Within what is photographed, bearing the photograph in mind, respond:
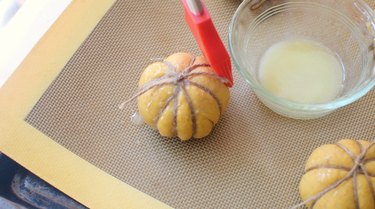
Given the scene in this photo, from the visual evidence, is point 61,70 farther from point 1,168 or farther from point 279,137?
point 279,137

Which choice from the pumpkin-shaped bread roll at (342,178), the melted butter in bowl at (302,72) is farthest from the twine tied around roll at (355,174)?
the melted butter in bowl at (302,72)

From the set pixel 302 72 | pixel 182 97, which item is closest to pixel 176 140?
pixel 182 97

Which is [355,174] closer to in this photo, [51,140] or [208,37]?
[208,37]

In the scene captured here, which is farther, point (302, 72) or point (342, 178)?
point (302, 72)

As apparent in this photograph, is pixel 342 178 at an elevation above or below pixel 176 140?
below

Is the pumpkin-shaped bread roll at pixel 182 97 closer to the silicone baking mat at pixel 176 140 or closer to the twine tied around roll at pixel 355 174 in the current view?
the silicone baking mat at pixel 176 140

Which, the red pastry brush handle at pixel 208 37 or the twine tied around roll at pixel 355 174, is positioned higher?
the red pastry brush handle at pixel 208 37

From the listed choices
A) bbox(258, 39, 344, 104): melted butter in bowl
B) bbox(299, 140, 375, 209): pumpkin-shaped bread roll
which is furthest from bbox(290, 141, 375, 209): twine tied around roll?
bbox(258, 39, 344, 104): melted butter in bowl
